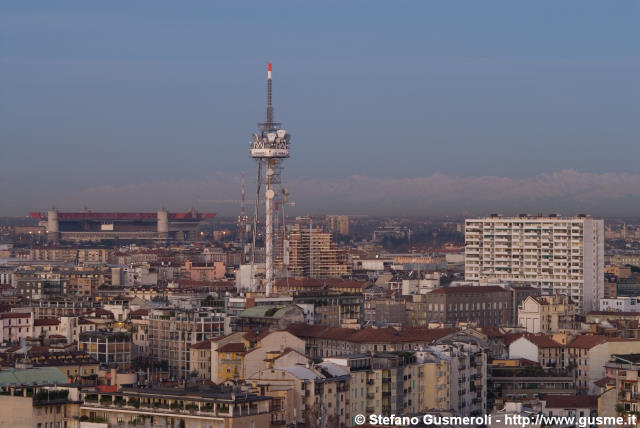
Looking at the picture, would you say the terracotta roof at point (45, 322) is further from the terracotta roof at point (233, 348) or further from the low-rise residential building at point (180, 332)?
the terracotta roof at point (233, 348)

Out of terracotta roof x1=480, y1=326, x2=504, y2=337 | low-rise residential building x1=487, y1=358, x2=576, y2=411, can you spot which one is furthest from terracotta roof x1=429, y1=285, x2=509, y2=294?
low-rise residential building x1=487, y1=358, x2=576, y2=411

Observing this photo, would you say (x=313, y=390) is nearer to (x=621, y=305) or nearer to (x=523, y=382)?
(x=523, y=382)

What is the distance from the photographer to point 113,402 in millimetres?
38562

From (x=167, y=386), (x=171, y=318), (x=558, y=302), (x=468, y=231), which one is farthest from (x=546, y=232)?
(x=167, y=386)

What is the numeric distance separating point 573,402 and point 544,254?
53.5m

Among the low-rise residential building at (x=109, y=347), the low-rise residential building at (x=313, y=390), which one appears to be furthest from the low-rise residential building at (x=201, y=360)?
the low-rise residential building at (x=313, y=390)

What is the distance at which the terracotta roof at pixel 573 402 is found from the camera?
150ft

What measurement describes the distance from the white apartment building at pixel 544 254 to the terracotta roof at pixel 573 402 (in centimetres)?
4814

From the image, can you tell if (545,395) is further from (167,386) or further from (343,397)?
(167,386)

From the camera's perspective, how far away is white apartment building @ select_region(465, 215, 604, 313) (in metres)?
97.4

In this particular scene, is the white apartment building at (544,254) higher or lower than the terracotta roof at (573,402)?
higher

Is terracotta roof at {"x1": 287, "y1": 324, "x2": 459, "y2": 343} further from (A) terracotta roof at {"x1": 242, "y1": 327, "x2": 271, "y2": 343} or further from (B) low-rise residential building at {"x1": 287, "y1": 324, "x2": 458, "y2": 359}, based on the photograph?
(A) terracotta roof at {"x1": 242, "y1": 327, "x2": 271, "y2": 343}

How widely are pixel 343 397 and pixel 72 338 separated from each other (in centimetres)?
2716

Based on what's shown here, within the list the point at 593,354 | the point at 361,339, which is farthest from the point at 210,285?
the point at 593,354
